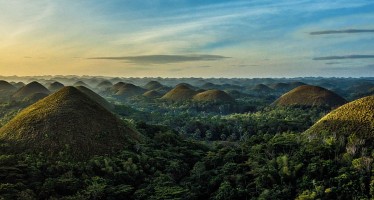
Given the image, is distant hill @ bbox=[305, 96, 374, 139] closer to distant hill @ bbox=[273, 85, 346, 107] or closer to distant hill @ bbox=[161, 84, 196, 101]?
distant hill @ bbox=[273, 85, 346, 107]

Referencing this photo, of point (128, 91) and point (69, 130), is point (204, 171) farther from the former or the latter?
point (128, 91)

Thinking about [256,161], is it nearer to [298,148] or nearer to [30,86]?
[298,148]

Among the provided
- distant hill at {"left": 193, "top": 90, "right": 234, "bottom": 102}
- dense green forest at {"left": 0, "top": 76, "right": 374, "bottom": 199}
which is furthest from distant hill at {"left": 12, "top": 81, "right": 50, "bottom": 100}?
dense green forest at {"left": 0, "top": 76, "right": 374, "bottom": 199}

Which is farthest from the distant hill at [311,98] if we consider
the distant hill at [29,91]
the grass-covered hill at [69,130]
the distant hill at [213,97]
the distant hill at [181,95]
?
the distant hill at [29,91]

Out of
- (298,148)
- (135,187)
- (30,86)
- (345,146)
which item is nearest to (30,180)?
(135,187)

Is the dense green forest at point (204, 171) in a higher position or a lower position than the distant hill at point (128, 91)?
lower

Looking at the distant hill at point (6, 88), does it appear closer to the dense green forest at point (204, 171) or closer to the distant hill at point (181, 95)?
the distant hill at point (181, 95)
